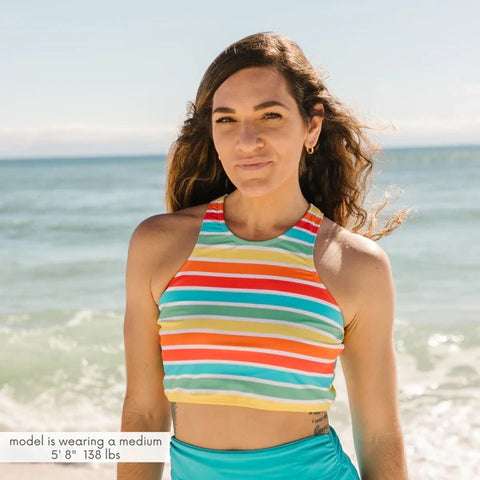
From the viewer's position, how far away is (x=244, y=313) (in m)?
2.21

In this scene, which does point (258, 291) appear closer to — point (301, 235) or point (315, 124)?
point (301, 235)

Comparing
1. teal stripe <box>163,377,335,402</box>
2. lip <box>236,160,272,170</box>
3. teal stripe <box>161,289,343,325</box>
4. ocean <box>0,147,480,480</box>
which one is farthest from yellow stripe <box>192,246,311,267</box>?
ocean <box>0,147,480,480</box>

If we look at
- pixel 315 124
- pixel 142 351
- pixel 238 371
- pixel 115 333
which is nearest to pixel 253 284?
pixel 238 371

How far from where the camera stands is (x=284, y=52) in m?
2.33

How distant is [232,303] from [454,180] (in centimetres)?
3462

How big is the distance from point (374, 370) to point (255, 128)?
0.77 metres

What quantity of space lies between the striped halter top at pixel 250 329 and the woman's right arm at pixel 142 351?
5cm

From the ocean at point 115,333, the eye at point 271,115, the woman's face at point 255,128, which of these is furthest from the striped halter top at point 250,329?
the ocean at point 115,333

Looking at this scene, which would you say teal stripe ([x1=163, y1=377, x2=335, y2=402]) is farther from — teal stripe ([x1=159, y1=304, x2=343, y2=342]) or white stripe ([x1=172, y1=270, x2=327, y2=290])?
white stripe ([x1=172, y1=270, x2=327, y2=290])

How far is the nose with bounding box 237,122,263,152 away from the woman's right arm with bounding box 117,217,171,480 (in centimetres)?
37

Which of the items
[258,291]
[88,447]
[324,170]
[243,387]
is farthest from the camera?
[88,447]

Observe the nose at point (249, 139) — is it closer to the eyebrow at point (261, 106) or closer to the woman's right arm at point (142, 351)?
the eyebrow at point (261, 106)

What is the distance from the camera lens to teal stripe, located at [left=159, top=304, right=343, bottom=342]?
7.23 feet

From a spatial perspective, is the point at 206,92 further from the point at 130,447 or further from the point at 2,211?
the point at 2,211
